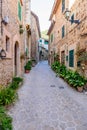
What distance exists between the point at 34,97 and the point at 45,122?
2.58 metres

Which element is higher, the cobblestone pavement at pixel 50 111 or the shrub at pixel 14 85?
the shrub at pixel 14 85

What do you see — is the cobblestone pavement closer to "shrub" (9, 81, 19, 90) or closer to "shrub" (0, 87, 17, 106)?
"shrub" (0, 87, 17, 106)

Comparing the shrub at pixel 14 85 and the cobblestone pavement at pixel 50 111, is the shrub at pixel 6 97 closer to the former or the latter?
the cobblestone pavement at pixel 50 111

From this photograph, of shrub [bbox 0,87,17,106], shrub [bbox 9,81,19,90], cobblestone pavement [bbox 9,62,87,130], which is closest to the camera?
cobblestone pavement [bbox 9,62,87,130]

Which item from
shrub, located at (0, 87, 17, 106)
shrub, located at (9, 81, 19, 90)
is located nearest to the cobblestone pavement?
shrub, located at (0, 87, 17, 106)

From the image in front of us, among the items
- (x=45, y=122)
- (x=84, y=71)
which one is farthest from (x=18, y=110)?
(x=84, y=71)

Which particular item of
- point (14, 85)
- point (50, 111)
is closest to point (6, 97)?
point (50, 111)

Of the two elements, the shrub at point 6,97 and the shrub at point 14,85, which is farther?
the shrub at point 14,85

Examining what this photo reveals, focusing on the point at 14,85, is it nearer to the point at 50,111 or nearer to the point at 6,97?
the point at 6,97

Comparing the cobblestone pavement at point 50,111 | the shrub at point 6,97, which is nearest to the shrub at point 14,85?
the cobblestone pavement at point 50,111

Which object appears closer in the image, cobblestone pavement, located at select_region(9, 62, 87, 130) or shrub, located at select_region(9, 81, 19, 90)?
cobblestone pavement, located at select_region(9, 62, 87, 130)

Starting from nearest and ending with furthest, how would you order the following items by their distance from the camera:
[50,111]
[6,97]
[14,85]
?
[50,111] < [6,97] < [14,85]

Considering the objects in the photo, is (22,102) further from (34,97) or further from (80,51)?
(80,51)

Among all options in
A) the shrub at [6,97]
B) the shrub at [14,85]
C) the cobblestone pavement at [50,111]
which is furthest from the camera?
the shrub at [14,85]
